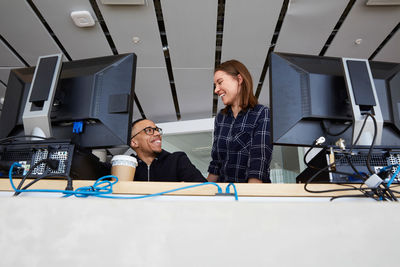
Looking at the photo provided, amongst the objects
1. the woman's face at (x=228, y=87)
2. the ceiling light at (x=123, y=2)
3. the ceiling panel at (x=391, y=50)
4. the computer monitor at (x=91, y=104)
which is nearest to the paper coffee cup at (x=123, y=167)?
the computer monitor at (x=91, y=104)

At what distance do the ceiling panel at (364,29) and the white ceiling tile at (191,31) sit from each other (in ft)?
4.62

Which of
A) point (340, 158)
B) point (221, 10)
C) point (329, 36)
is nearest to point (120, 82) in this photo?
point (340, 158)

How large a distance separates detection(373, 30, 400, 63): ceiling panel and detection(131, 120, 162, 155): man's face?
313 cm

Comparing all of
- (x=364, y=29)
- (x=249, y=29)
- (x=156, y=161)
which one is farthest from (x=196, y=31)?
(x=156, y=161)

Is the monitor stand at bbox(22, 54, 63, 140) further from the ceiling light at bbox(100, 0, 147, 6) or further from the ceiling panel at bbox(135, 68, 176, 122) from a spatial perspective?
the ceiling panel at bbox(135, 68, 176, 122)

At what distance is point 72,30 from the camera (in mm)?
3471

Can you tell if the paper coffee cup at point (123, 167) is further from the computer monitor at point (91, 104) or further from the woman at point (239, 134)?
the woman at point (239, 134)

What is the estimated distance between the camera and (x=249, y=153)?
1.41 meters

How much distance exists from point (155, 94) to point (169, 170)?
3.07 m

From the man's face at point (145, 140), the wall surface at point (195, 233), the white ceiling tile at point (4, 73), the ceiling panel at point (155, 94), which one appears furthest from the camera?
the ceiling panel at point (155, 94)

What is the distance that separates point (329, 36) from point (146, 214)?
3.69 metres

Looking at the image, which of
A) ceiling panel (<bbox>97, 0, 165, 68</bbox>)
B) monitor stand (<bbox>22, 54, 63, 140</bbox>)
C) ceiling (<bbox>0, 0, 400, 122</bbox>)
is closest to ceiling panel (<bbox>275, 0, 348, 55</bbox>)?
ceiling (<bbox>0, 0, 400, 122</bbox>)

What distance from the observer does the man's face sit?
1.86 m

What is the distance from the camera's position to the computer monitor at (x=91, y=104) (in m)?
1.06
